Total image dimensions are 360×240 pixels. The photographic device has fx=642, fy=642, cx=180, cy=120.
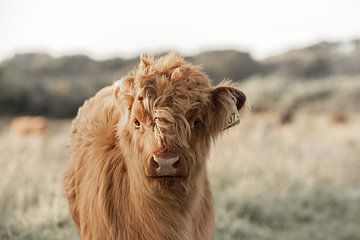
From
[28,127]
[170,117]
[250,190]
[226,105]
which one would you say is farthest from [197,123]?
[28,127]

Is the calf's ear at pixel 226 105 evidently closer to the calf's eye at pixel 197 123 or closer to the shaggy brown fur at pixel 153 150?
the shaggy brown fur at pixel 153 150

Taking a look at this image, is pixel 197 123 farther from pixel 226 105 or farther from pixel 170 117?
pixel 170 117

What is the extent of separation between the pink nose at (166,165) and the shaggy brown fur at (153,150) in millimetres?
61

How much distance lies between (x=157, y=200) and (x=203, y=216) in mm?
698

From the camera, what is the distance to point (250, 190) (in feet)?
33.0

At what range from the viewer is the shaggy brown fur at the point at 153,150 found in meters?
4.64

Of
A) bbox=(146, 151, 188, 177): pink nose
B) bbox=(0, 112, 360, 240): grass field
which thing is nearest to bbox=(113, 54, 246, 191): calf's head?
bbox=(146, 151, 188, 177): pink nose

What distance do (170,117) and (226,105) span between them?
61 cm

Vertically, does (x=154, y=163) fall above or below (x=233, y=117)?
below

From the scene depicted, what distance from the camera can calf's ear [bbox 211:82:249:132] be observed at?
16.4 ft

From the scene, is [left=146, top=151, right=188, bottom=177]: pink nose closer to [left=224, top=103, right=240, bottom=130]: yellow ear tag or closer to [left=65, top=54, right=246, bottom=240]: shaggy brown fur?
[left=65, top=54, right=246, bottom=240]: shaggy brown fur

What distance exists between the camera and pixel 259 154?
11961mm

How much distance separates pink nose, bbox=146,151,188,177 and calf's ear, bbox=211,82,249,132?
658 mm

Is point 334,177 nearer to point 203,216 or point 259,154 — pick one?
point 259,154
